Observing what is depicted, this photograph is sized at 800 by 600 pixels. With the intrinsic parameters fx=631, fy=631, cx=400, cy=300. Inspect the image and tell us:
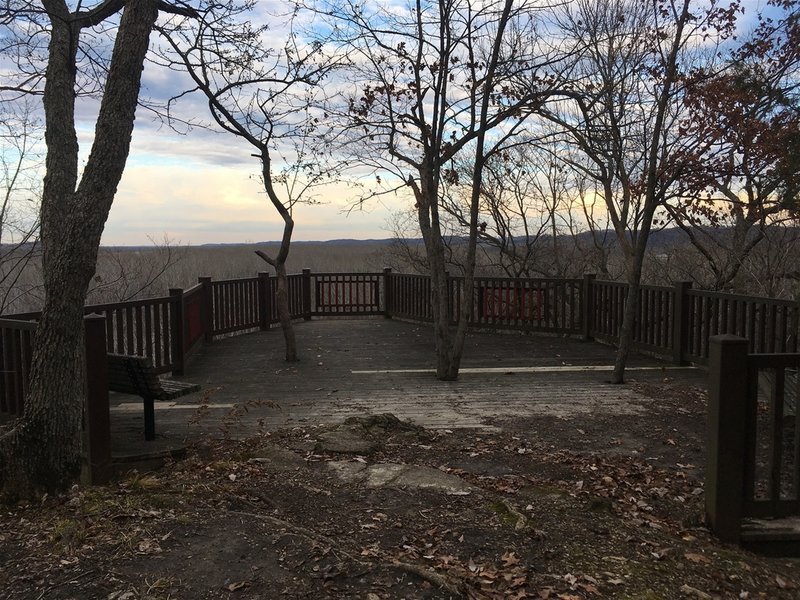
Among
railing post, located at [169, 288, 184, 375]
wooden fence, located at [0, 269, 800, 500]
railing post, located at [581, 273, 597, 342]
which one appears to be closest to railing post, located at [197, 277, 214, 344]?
wooden fence, located at [0, 269, 800, 500]

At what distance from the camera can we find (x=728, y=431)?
367 centimetres

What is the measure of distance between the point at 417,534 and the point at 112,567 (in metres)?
1.50

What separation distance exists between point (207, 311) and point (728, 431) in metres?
9.73

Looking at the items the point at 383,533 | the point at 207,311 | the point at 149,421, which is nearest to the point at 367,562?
the point at 383,533

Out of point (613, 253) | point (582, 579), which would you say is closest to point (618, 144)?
point (582, 579)

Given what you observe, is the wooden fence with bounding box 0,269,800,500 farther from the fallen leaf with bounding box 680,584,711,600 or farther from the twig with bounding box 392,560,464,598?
the fallen leaf with bounding box 680,584,711,600

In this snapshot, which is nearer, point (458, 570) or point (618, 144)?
point (458, 570)

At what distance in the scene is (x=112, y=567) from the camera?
2.84 metres

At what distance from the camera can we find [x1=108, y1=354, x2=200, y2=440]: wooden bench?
4934 millimetres

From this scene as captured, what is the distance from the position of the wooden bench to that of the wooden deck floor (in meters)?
0.31

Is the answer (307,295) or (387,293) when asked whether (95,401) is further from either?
(387,293)

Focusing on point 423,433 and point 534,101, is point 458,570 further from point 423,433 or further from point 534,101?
point 534,101

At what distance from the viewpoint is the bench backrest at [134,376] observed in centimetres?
491

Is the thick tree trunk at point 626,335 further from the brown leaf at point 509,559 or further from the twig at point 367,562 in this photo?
the twig at point 367,562
